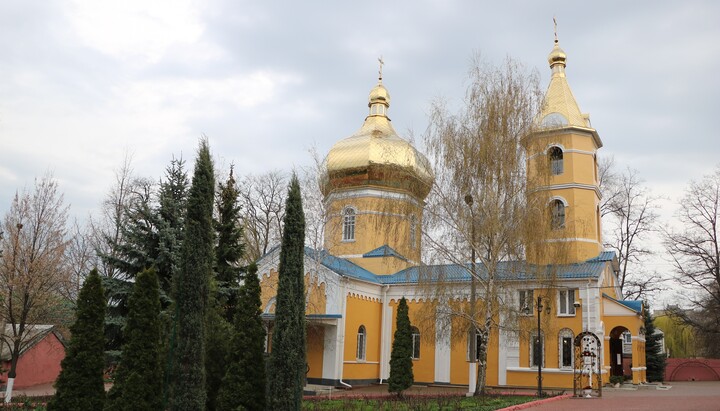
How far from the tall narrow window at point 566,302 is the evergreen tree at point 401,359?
6040 mm

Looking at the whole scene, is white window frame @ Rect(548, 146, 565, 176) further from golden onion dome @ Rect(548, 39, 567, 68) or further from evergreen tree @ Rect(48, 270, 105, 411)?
evergreen tree @ Rect(48, 270, 105, 411)

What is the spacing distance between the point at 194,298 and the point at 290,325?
181 centimetres

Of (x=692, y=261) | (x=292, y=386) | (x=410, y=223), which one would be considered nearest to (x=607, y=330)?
(x=692, y=261)

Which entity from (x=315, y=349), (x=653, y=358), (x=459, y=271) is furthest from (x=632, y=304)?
(x=315, y=349)

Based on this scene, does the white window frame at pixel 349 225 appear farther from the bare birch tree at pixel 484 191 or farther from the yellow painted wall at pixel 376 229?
the bare birch tree at pixel 484 191

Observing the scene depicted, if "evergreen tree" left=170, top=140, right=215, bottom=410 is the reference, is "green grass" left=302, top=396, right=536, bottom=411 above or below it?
below

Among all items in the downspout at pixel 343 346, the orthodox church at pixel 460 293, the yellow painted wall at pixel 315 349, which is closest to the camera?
the orthodox church at pixel 460 293

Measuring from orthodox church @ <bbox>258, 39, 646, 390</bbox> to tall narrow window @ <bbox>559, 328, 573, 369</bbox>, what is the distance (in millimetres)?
35

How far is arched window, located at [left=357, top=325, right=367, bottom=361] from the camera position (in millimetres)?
23625

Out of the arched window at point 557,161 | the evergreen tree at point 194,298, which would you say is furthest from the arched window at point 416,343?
the evergreen tree at point 194,298

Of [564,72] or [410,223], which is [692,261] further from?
[410,223]

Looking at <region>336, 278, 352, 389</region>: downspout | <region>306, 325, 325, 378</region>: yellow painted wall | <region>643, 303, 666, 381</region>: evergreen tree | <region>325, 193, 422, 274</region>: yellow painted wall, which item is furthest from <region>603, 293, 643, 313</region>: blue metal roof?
<region>306, 325, 325, 378</region>: yellow painted wall

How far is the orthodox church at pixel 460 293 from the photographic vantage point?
2103cm

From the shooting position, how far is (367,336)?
78.7 ft
